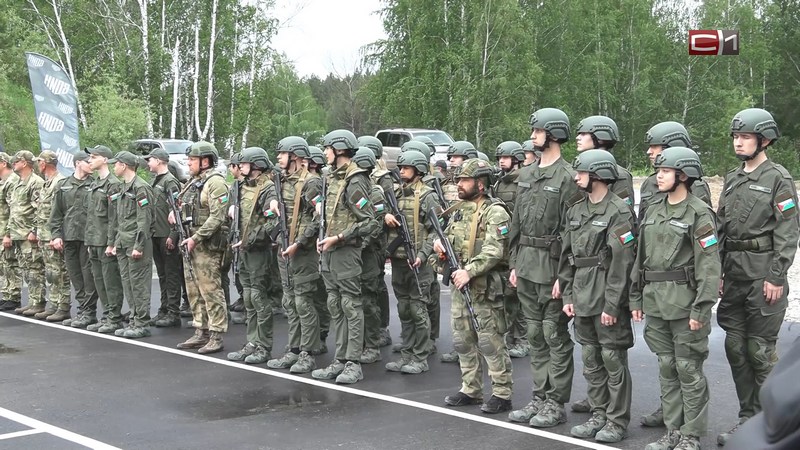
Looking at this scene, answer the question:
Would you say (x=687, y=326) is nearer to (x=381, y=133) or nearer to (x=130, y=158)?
(x=130, y=158)

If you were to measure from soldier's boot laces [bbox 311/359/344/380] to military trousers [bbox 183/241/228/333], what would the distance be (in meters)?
1.79

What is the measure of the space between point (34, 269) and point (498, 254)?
788cm

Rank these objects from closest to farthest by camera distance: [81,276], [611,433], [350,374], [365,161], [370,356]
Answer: [611,433]
[350,374]
[365,161]
[370,356]
[81,276]

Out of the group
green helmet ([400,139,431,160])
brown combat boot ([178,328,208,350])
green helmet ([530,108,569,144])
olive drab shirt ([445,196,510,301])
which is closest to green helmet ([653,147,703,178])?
green helmet ([530,108,569,144])

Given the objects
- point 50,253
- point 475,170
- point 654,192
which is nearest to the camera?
point 475,170

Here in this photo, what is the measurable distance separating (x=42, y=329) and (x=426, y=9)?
27064mm

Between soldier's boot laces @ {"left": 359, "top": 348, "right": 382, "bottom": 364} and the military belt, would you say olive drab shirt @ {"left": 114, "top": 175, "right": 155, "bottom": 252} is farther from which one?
the military belt

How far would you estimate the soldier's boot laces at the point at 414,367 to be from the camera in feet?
29.9

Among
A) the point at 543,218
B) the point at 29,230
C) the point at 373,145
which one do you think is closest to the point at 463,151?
the point at 373,145

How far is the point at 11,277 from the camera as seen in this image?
531 inches

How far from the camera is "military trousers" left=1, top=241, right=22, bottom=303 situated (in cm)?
1337

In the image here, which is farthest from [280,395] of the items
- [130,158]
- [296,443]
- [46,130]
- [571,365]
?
[46,130]

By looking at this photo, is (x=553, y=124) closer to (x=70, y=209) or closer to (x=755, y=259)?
(x=755, y=259)

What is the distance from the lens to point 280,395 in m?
8.27
